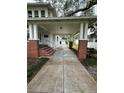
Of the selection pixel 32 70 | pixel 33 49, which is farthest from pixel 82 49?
pixel 32 70

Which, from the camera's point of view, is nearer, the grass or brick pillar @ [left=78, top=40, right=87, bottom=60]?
the grass

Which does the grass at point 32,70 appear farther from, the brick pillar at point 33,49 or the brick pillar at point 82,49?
the brick pillar at point 82,49

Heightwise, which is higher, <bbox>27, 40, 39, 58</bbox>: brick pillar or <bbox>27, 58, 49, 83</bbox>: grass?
<bbox>27, 40, 39, 58</bbox>: brick pillar

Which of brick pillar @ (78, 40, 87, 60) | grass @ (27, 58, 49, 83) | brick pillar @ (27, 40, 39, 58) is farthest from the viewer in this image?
brick pillar @ (27, 40, 39, 58)

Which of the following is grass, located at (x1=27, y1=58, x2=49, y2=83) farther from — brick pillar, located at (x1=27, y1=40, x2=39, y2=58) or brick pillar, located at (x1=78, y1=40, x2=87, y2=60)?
brick pillar, located at (x1=78, y1=40, x2=87, y2=60)

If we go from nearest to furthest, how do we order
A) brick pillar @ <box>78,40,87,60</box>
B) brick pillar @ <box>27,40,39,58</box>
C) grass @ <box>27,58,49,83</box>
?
grass @ <box>27,58,49,83</box> → brick pillar @ <box>78,40,87,60</box> → brick pillar @ <box>27,40,39,58</box>

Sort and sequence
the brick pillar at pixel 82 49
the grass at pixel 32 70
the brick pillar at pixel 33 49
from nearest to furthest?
1. the grass at pixel 32 70
2. the brick pillar at pixel 82 49
3. the brick pillar at pixel 33 49

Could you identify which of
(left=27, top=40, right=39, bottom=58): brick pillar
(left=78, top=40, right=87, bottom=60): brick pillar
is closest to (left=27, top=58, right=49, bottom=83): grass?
(left=27, top=40, right=39, bottom=58): brick pillar

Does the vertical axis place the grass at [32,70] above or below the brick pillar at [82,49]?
below

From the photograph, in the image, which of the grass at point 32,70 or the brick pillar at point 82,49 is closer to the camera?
the grass at point 32,70

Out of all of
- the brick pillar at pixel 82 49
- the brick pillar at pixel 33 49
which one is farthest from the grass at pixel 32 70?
the brick pillar at pixel 82 49
